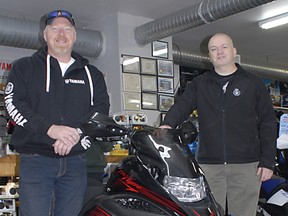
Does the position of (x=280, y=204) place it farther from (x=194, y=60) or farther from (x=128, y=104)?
(x=194, y=60)

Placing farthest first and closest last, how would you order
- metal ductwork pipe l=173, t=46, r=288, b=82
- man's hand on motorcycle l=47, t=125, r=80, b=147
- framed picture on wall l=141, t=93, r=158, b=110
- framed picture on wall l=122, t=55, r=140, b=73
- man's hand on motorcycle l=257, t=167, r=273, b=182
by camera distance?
metal ductwork pipe l=173, t=46, r=288, b=82 → framed picture on wall l=141, t=93, r=158, b=110 → framed picture on wall l=122, t=55, r=140, b=73 → man's hand on motorcycle l=257, t=167, r=273, b=182 → man's hand on motorcycle l=47, t=125, r=80, b=147

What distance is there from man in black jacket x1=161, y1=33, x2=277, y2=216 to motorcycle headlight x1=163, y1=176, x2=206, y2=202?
0.97 m

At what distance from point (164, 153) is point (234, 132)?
1.06 m

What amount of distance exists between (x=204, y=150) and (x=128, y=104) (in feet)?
14.8

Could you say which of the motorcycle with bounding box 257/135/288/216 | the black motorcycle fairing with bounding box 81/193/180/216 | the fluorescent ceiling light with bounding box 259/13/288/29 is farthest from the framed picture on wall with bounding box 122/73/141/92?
the black motorcycle fairing with bounding box 81/193/180/216

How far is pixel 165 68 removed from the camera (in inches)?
309

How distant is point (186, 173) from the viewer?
65.7 inches

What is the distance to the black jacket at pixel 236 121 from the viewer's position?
2.65 metres

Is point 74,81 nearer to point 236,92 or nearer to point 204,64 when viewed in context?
point 236,92

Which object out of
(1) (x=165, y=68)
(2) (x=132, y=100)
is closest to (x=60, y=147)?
(2) (x=132, y=100)

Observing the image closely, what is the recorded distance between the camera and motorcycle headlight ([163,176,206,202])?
5.33 ft

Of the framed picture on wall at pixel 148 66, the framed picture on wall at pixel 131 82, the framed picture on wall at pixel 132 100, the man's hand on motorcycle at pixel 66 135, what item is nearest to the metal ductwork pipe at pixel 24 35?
the framed picture on wall at pixel 131 82

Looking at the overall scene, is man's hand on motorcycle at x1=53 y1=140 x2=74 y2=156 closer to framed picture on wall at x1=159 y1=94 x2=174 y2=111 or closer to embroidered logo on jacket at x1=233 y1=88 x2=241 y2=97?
embroidered logo on jacket at x1=233 y1=88 x2=241 y2=97

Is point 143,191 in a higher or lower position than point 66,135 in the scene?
lower
